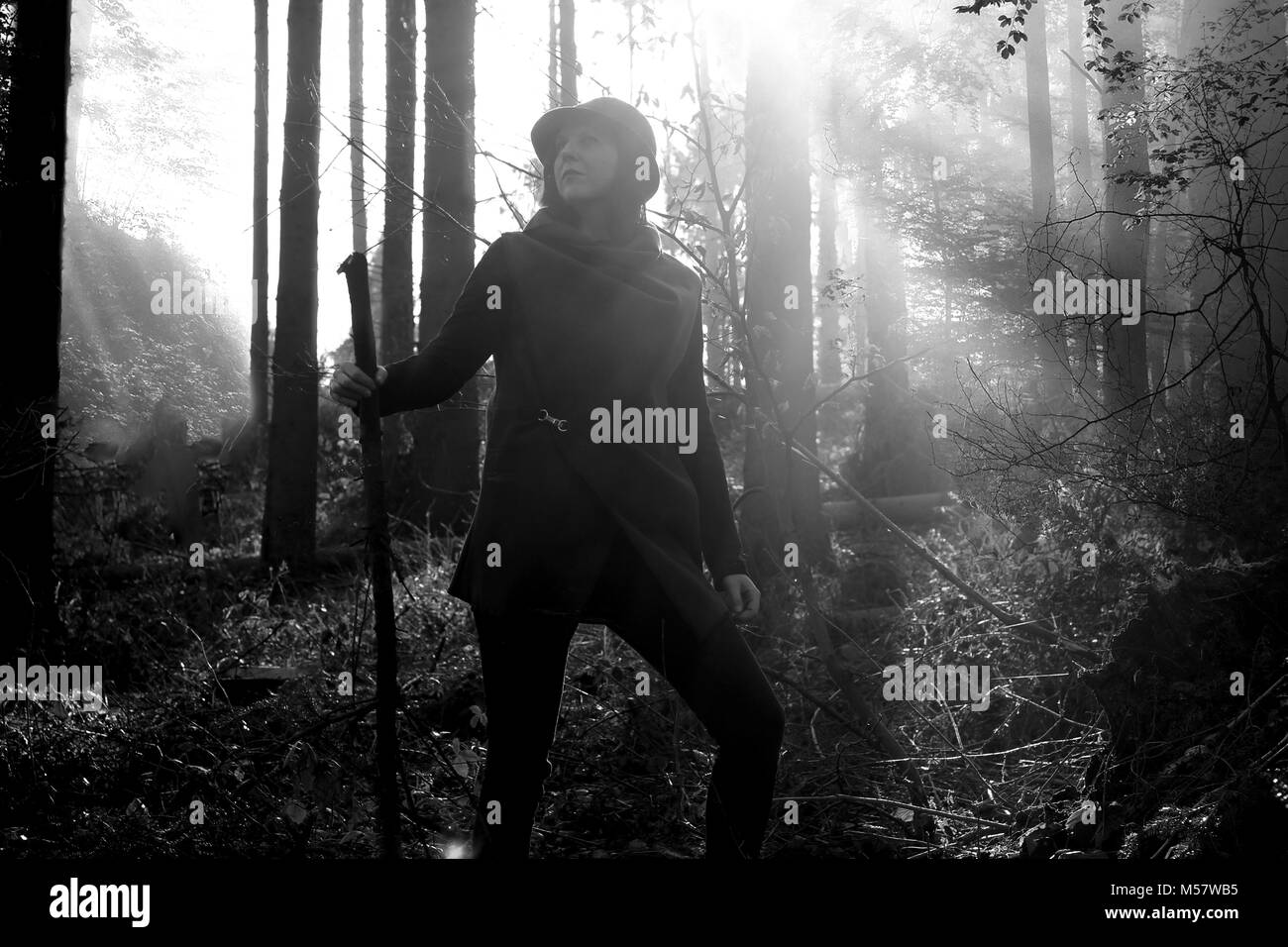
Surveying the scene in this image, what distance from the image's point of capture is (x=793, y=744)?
5188 millimetres

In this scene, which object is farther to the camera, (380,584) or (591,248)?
(591,248)

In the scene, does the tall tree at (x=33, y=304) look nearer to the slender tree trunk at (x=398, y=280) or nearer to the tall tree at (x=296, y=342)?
the slender tree trunk at (x=398, y=280)

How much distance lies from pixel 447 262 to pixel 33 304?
380 cm

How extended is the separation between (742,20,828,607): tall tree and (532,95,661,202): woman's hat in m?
2.74

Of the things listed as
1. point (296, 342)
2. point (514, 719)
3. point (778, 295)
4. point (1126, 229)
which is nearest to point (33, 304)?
point (296, 342)

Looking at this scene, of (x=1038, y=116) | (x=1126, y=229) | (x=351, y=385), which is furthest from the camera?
(x=1038, y=116)

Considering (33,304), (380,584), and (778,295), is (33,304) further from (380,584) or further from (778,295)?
(380,584)

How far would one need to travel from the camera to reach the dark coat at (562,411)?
111 inches

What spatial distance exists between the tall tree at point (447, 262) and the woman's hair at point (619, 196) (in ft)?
16.6
